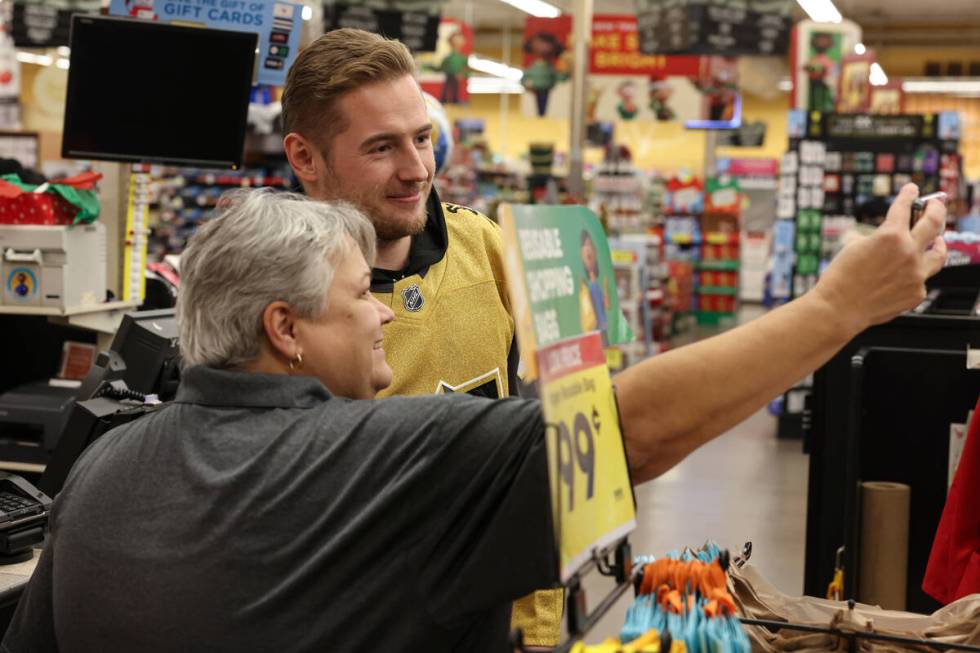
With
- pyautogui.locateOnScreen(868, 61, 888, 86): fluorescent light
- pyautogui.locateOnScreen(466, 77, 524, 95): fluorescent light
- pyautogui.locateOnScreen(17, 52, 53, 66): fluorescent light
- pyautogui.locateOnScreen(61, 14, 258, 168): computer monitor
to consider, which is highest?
pyautogui.locateOnScreen(466, 77, 524, 95): fluorescent light

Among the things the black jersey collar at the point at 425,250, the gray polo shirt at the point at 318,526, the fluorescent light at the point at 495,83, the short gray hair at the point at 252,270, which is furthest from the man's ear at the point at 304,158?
the fluorescent light at the point at 495,83

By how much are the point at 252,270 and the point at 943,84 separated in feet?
77.4

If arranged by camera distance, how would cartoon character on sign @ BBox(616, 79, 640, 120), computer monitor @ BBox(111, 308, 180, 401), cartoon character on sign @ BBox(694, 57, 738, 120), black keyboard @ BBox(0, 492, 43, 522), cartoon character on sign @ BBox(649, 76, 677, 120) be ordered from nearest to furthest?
black keyboard @ BBox(0, 492, 43, 522)
computer monitor @ BBox(111, 308, 180, 401)
cartoon character on sign @ BBox(694, 57, 738, 120)
cartoon character on sign @ BBox(616, 79, 640, 120)
cartoon character on sign @ BBox(649, 76, 677, 120)

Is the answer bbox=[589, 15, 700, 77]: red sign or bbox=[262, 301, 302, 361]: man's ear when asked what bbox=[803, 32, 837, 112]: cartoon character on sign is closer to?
bbox=[589, 15, 700, 77]: red sign

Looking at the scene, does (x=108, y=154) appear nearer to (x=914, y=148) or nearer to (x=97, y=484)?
(x=97, y=484)

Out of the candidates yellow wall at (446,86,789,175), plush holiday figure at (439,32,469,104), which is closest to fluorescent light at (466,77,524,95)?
yellow wall at (446,86,789,175)

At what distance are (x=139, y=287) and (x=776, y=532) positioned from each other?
4.00 meters

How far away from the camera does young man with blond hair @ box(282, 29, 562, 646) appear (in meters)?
2.01

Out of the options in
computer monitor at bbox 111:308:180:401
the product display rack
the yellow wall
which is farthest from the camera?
the yellow wall

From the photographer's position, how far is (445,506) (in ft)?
4.42

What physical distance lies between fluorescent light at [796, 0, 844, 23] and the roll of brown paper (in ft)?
34.3

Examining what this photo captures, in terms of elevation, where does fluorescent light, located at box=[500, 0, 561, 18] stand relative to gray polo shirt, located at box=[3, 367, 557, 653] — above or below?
above

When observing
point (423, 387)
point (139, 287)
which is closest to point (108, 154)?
point (139, 287)

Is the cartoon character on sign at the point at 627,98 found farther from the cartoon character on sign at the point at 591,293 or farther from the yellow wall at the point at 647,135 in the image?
the cartoon character on sign at the point at 591,293
